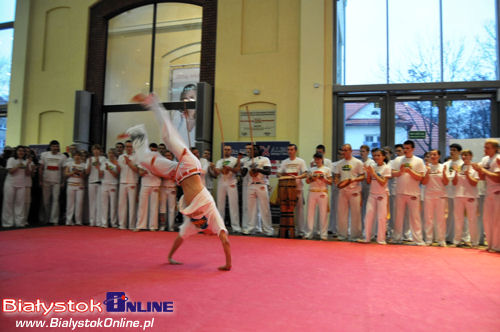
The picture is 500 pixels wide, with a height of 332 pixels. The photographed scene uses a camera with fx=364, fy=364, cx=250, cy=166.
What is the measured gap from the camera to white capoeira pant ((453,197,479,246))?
21.6 ft

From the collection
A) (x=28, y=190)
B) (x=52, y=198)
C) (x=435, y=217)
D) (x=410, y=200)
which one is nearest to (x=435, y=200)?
(x=435, y=217)

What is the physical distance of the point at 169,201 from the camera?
8.15 m

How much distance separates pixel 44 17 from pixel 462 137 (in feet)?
44.3

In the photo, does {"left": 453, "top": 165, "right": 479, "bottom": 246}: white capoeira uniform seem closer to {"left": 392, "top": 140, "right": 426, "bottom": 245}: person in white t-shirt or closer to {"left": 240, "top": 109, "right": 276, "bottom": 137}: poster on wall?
{"left": 392, "top": 140, "right": 426, "bottom": 245}: person in white t-shirt

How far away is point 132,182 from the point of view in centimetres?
828

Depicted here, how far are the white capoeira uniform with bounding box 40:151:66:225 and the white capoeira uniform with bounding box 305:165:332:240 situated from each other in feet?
20.3

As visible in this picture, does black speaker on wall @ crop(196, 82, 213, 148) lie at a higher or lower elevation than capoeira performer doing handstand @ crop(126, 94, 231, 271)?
higher

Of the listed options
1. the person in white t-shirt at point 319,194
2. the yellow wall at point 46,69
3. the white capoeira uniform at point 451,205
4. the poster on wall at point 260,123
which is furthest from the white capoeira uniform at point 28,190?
the white capoeira uniform at point 451,205

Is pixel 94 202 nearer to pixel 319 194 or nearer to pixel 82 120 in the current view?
pixel 82 120

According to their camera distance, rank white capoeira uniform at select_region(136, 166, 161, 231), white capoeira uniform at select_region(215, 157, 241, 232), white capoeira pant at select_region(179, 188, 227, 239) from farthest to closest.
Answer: white capoeira uniform at select_region(215, 157, 241, 232) < white capoeira uniform at select_region(136, 166, 161, 231) < white capoeira pant at select_region(179, 188, 227, 239)

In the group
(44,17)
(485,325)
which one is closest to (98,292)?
(485,325)

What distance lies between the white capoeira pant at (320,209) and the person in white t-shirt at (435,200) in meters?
1.84

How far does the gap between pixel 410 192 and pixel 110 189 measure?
651 cm

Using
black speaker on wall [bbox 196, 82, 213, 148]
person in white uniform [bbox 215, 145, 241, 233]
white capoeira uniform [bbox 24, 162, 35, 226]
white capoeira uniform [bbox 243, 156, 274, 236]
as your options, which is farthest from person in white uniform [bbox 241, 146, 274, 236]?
white capoeira uniform [bbox 24, 162, 35, 226]
